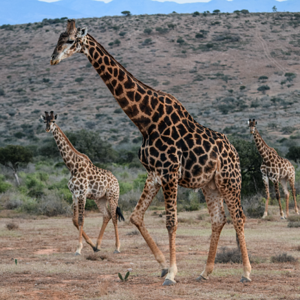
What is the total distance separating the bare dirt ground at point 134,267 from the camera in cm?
637

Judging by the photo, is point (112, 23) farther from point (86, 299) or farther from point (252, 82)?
point (86, 299)

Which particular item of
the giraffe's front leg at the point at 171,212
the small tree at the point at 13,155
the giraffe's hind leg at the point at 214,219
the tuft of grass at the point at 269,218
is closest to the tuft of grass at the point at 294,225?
the tuft of grass at the point at 269,218

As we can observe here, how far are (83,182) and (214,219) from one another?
4475 mm

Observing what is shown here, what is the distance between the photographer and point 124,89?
7.05 m

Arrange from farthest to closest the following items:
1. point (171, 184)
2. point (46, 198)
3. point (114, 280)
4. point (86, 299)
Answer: point (46, 198), point (114, 280), point (171, 184), point (86, 299)

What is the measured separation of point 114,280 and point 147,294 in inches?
49.1

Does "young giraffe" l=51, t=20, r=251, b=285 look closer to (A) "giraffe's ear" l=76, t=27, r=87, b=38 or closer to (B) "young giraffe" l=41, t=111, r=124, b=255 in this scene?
(A) "giraffe's ear" l=76, t=27, r=87, b=38

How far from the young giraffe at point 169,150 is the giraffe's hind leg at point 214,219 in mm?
16

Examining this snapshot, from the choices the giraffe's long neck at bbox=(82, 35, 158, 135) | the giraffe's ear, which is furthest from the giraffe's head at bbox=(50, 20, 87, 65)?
the giraffe's long neck at bbox=(82, 35, 158, 135)

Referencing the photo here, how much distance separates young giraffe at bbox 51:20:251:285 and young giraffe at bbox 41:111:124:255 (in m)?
4.07

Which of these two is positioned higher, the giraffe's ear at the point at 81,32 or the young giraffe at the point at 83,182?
the giraffe's ear at the point at 81,32

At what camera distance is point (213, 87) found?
56844 mm

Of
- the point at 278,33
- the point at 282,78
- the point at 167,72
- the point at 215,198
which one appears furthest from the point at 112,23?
the point at 215,198

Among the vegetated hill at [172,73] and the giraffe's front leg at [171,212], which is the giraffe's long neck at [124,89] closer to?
the giraffe's front leg at [171,212]
